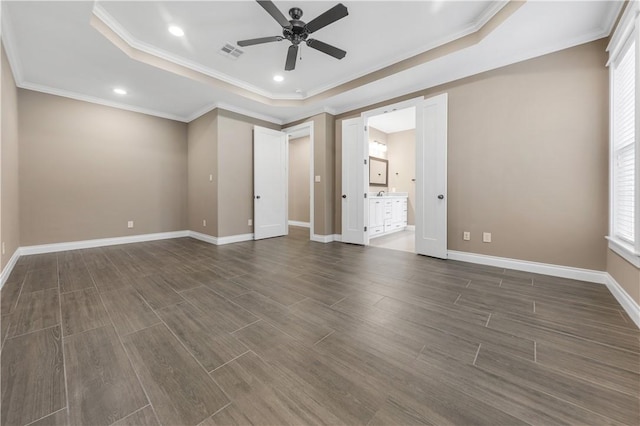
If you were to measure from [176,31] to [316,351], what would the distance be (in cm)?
364

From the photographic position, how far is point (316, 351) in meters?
1.42

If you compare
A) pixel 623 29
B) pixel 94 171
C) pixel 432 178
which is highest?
pixel 623 29

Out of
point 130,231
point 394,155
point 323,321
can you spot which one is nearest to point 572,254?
point 323,321

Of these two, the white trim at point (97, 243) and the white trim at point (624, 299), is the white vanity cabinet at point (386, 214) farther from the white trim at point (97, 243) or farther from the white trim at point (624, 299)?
the white trim at point (97, 243)

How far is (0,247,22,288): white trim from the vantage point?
98.7 inches

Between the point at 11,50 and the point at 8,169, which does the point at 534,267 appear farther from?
the point at 11,50

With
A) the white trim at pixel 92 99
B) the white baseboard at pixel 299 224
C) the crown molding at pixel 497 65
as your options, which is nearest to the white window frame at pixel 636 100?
the crown molding at pixel 497 65

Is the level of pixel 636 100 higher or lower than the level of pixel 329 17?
lower

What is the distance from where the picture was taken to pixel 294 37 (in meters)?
2.55

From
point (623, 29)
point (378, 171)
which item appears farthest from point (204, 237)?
point (623, 29)

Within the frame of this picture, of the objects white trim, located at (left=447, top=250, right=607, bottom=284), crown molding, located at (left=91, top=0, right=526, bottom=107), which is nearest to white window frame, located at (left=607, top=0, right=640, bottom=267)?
white trim, located at (left=447, top=250, right=607, bottom=284)

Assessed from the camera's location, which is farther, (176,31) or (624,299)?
(176,31)

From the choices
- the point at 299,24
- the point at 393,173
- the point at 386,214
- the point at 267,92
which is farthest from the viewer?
the point at 393,173

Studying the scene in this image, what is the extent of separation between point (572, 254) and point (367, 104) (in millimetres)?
3609
